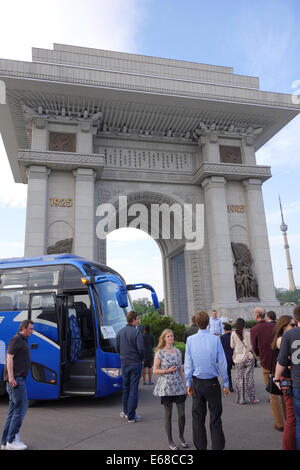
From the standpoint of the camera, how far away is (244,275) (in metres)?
20.2

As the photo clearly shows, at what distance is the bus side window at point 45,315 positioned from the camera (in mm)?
7633

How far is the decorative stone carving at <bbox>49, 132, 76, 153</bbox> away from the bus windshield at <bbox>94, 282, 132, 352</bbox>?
13.3 metres

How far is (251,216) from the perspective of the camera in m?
21.5

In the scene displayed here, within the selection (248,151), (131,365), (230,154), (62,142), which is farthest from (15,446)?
(248,151)

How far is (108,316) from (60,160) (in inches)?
Result: 521

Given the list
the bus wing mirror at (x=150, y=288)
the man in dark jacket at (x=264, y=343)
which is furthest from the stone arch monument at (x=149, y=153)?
the man in dark jacket at (x=264, y=343)

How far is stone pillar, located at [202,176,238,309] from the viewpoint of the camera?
19.7m

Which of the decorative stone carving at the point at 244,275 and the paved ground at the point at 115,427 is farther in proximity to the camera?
the decorative stone carving at the point at 244,275

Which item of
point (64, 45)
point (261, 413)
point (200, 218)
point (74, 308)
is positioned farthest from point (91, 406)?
point (64, 45)

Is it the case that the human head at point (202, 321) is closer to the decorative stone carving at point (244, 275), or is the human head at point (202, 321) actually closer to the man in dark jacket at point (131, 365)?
the man in dark jacket at point (131, 365)

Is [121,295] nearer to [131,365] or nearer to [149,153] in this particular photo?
[131,365]

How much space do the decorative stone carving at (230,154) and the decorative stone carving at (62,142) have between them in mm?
9451

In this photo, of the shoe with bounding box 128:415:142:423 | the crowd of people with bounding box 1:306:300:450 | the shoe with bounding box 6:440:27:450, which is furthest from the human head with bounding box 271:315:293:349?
the shoe with bounding box 6:440:27:450
